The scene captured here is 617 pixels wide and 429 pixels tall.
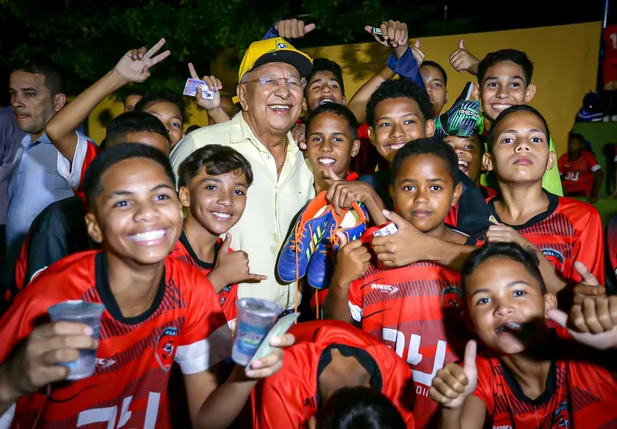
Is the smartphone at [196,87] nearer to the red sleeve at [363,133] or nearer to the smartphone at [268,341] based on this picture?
the red sleeve at [363,133]

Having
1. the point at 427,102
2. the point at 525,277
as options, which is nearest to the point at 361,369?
the point at 525,277

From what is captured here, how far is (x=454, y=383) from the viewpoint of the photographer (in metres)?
1.96

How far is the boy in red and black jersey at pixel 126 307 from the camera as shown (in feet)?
6.70

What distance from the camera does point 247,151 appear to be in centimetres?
343

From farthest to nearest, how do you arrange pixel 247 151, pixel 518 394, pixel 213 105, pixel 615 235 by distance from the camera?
pixel 213 105
pixel 615 235
pixel 247 151
pixel 518 394

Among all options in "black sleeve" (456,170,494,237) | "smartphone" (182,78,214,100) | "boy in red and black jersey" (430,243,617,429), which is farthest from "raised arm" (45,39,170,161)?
"boy in red and black jersey" (430,243,617,429)

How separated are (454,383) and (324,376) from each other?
653mm

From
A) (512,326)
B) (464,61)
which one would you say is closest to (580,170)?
(464,61)

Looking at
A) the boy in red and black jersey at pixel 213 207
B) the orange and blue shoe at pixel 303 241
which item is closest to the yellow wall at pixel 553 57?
the orange and blue shoe at pixel 303 241

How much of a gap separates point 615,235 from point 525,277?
5.90ft

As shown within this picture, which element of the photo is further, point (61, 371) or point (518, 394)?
point (518, 394)

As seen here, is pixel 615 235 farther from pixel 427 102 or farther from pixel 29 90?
pixel 29 90

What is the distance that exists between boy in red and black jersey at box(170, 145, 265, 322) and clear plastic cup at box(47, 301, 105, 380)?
43.8 inches

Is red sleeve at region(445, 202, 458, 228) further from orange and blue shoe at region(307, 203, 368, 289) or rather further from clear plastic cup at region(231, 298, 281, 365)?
clear plastic cup at region(231, 298, 281, 365)
